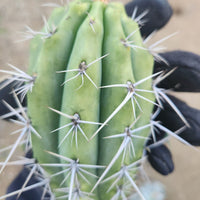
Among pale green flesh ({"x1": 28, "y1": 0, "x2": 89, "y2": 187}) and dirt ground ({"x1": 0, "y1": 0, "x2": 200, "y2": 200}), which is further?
dirt ground ({"x1": 0, "y1": 0, "x2": 200, "y2": 200})

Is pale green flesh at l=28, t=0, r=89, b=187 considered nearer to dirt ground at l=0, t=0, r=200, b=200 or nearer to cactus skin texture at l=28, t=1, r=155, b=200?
cactus skin texture at l=28, t=1, r=155, b=200

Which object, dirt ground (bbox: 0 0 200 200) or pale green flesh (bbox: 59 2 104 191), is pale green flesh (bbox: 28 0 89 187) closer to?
pale green flesh (bbox: 59 2 104 191)

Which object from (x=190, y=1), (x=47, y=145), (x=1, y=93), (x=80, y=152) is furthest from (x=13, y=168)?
(x=190, y=1)

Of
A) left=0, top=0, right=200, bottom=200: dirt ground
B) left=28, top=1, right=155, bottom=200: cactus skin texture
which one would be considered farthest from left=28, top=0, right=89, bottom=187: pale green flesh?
left=0, top=0, right=200, bottom=200: dirt ground

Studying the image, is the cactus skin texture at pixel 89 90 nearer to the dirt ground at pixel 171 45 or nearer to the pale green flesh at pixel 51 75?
the pale green flesh at pixel 51 75

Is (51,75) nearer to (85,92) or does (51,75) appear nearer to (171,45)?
(85,92)

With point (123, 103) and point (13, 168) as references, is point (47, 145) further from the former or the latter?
point (13, 168)

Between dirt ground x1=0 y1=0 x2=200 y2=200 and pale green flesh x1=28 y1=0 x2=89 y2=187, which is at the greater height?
pale green flesh x1=28 y1=0 x2=89 y2=187
